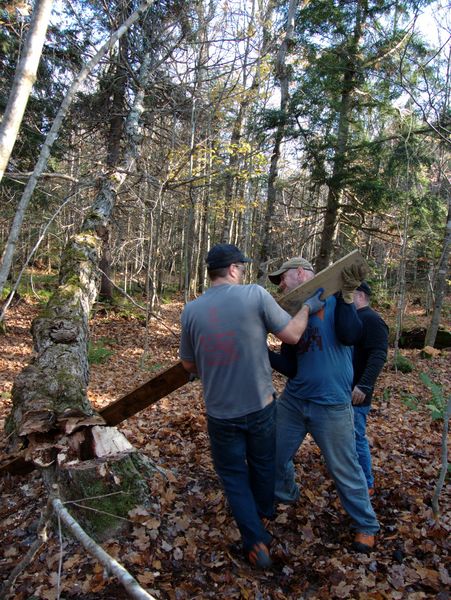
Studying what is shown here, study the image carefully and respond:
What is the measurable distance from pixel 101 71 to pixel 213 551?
12.4 m

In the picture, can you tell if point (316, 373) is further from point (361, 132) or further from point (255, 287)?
point (361, 132)

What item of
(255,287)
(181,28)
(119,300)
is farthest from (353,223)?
(255,287)

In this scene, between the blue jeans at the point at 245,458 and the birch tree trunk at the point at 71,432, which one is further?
the birch tree trunk at the point at 71,432

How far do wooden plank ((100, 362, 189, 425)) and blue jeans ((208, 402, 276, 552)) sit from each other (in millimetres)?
553

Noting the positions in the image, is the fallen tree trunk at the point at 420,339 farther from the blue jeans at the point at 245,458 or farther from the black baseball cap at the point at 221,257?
the black baseball cap at the point at 221,257

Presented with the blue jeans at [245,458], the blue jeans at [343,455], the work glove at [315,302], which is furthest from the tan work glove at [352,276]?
the blue jeans at [245,458]

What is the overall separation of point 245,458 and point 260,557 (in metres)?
0.66

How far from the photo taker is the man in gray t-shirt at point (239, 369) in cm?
263

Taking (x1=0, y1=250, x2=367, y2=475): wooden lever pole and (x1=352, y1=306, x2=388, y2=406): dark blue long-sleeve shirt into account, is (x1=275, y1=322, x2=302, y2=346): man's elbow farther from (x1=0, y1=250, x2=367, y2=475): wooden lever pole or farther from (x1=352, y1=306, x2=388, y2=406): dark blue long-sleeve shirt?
(x1=352, y1=306, x2=388, y2=406): dark blue long-sleeve shirt

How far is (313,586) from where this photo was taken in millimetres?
2656

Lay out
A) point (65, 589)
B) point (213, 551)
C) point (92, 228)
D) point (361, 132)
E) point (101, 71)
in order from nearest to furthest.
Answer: point (65, 589)
point (213, 551)
point (92, 228)
point (101, 71)
point (361, 132)

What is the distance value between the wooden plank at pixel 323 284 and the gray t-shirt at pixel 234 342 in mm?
300

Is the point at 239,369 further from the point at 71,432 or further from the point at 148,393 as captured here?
the point at 71,432

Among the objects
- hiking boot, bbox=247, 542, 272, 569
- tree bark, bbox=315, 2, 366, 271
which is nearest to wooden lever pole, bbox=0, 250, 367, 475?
hiking boot, bbox=247, 542, 272, 569
